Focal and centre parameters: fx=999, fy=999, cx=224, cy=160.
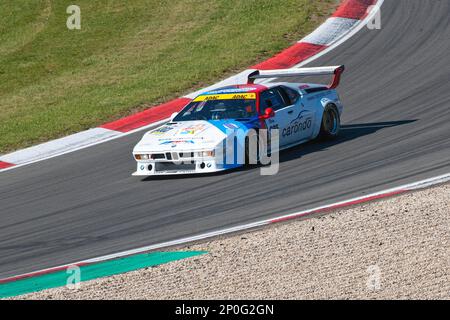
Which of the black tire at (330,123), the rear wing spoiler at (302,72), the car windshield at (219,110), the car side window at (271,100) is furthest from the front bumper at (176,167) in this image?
the rear wing spoiler at (302,72)

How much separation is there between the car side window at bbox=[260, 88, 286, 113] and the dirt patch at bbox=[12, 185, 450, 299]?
3.96 metres

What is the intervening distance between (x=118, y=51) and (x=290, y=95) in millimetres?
8479

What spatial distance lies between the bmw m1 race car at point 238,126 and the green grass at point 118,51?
4146mm

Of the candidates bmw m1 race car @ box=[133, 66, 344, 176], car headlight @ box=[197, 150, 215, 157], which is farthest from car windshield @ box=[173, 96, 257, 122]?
car headlight @ box=[197, 150, 215, 157]

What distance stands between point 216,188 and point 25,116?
7312 mm

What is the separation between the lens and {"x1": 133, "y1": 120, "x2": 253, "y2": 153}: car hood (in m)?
13.8

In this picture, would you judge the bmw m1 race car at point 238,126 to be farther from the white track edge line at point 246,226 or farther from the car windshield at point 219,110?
the white track edge line at point 246,226

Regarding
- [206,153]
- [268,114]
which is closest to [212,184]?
[206,153]

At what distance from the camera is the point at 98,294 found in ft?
30.2

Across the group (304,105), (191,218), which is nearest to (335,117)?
(304,105)

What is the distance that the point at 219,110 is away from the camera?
14.8 metres

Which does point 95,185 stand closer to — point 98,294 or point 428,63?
point 98,294

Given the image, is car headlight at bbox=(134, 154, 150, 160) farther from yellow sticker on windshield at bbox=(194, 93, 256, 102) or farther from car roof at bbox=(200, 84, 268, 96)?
car roof at bbox=(200, 84, 268, 96)
